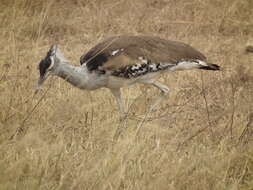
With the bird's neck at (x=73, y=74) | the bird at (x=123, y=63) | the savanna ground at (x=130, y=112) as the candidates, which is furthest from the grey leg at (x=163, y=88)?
the bird's neck at (x=73, y=74)

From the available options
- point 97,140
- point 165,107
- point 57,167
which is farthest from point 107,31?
point 57,167

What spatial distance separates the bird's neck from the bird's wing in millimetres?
69

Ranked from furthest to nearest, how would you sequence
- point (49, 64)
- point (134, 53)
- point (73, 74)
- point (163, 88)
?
point (163, 88) → point (134, 53) → point (73, 74) → point (49, 64)

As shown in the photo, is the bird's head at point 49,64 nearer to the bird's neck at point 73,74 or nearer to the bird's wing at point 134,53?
the bird's neck at point 73,74

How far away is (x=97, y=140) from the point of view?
3312 millimetres

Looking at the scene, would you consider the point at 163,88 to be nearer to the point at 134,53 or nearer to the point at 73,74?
the point at 134,53

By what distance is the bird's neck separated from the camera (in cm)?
384

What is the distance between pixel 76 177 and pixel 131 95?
6.51 feet

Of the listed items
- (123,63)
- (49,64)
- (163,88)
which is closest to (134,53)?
(123,63)

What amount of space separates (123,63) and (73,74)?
0.32m

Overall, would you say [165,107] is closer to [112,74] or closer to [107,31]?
[112,74]

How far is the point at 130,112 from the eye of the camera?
4.29 m

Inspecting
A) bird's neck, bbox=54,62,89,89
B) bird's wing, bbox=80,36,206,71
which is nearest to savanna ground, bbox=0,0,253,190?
bird's neck, bbox=54,62,89,89

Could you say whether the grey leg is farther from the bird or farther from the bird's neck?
the bird's neck
